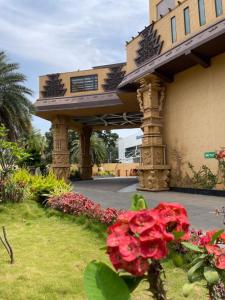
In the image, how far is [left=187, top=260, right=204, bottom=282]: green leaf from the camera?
5.85 feet

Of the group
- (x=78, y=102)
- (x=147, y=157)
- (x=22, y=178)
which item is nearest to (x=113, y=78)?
(x=78, y=102)

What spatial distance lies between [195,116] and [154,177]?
3.00m

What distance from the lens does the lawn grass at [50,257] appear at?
383cm

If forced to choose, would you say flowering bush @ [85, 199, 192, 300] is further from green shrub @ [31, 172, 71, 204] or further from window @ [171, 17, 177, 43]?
window @ [171, 17, 177, 43]

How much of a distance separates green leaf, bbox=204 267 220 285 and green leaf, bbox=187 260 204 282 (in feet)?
0.17

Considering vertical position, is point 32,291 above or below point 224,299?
below

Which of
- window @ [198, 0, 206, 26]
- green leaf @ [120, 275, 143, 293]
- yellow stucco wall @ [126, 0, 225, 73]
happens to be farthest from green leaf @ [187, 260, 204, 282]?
window @ [198, 0, 206, 26]

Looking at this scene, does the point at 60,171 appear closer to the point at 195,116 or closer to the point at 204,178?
the point at 195,116

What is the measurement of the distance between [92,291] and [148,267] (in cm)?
25

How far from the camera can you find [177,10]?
13.7m

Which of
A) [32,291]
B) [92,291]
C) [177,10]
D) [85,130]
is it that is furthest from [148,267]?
[85,130]

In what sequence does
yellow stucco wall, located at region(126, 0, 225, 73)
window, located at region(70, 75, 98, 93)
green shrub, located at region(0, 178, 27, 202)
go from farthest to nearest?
window, located at region(70, 75, 98, 93) → yellow stucco wall, located at region(126, 0, 225, 73) → green shrub, located at region(0, 178, 27, 202)

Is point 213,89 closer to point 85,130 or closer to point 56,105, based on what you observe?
point 56,105

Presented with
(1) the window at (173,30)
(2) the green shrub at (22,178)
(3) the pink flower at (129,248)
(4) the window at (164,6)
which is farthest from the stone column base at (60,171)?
(3) the pink flower at (129,248)
